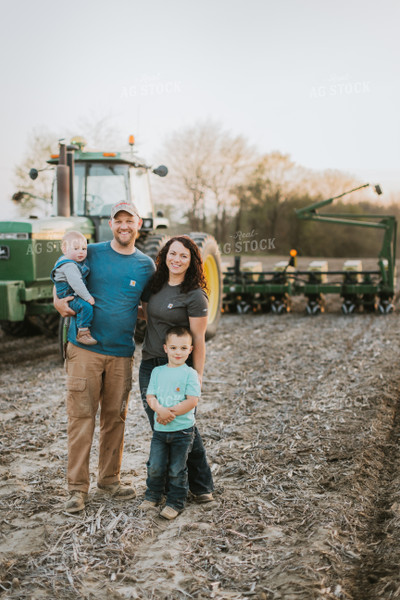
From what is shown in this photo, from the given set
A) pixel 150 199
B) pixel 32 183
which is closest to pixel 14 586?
pixel 150 199

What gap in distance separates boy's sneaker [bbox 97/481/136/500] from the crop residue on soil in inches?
2.6

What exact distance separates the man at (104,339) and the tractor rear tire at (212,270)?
495cm

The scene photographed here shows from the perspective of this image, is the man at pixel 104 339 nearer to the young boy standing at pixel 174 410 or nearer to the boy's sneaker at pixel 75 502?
the boy's sneaker at pixel 75 502

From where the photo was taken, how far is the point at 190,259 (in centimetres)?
368

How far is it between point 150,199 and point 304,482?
634cm

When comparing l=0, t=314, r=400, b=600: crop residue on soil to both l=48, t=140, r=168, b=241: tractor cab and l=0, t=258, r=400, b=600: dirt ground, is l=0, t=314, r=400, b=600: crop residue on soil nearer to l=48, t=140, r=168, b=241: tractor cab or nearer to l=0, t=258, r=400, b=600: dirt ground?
l=0, t=258, r=400, b=600: dirt ground

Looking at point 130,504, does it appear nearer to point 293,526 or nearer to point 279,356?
point 293,526

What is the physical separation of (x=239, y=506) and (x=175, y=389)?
35.3 inches

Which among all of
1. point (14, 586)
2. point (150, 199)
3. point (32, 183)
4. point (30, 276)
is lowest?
point (14, 586)

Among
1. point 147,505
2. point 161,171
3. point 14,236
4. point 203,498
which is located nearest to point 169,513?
point 147,505

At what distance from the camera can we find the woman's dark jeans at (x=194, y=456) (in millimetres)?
3756

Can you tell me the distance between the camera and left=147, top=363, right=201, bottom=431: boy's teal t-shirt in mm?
3578

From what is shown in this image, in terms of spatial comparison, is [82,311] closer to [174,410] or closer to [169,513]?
[174,410]

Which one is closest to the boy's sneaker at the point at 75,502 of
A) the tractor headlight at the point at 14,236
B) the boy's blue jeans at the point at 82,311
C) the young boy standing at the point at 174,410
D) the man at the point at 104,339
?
the man at the point at 104,339
